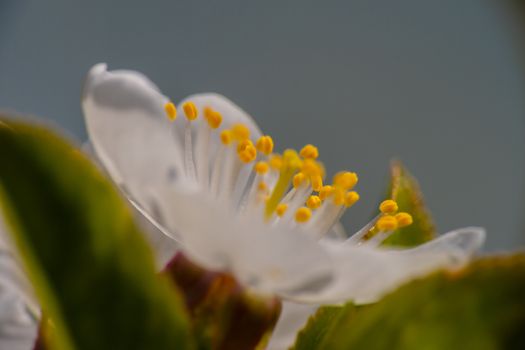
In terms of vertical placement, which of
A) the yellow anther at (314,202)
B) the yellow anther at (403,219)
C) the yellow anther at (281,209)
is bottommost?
the yellow anther at (281,209)

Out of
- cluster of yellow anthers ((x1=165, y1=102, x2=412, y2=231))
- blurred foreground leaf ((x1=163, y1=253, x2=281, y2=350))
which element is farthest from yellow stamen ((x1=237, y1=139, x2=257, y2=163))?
blurred foreground leaf ((x1=163, y1=253, x2=281, y2=350))

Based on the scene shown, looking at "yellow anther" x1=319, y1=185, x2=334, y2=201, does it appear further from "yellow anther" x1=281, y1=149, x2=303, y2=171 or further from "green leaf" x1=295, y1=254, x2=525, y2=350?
"green leaf" x1=295, y1=254, x2=525, y2=350

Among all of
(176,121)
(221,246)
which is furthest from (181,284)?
(176,121)

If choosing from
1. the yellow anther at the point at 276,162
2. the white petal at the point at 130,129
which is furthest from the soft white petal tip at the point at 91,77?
the yellow anther at the point at 276,162

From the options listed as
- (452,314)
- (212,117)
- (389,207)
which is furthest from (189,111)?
(452,314)

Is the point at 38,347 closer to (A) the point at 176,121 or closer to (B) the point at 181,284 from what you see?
(B) the point at 181,284

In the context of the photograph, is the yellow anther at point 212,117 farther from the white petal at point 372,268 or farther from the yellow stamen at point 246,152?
the white petal at point 372,268

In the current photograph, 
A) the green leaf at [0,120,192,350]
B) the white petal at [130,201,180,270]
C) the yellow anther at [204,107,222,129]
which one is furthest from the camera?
the yellow anther at [204,107,222,129]
